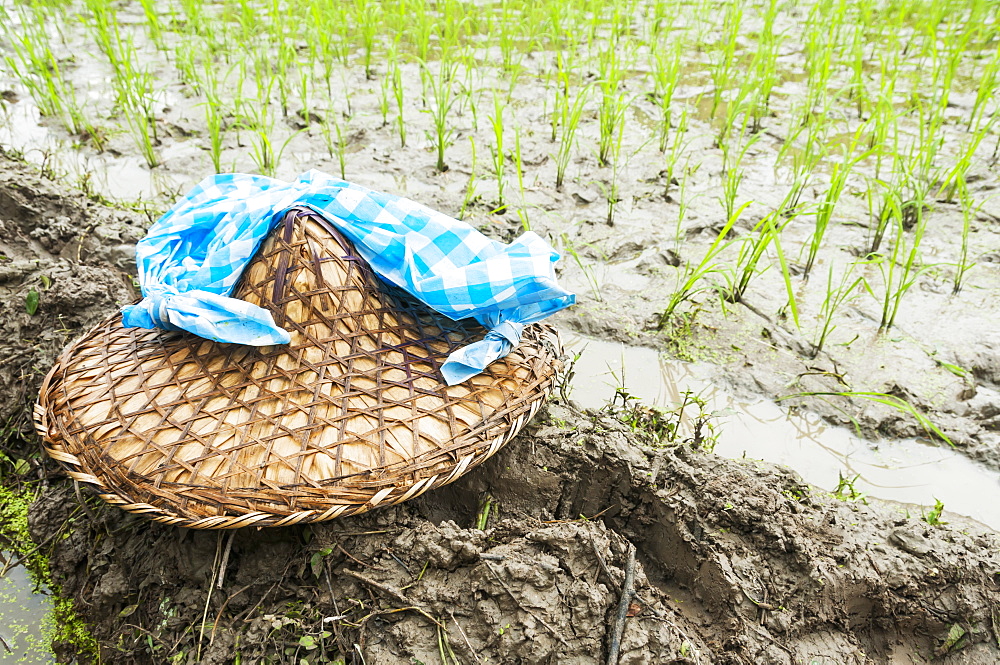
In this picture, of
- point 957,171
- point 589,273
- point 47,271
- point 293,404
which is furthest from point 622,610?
point 957,171

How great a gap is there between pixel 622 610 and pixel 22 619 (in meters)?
1.41

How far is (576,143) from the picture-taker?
3289 mm

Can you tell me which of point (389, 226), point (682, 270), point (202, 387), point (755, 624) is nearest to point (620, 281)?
point (682, 270)

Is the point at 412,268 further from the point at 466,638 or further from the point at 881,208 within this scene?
the point at 881,208

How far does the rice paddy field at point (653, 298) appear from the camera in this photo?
54.3 inches

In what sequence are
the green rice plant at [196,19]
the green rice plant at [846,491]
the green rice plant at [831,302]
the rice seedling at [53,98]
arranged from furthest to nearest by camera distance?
the green rice plant at [196,19] < the rice seedling at [53,98] < the green rice plant at [831,302] < the green rice plant at [846,491]

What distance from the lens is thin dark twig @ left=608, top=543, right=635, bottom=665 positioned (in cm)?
123

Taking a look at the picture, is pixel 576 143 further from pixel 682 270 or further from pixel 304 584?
pixel 304 584

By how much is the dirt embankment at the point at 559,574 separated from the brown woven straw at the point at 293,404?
0.56 feet

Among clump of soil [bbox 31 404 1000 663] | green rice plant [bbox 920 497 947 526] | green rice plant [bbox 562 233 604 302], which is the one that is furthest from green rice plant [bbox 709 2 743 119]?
clump of soil [bbox 31 404 1000 663]

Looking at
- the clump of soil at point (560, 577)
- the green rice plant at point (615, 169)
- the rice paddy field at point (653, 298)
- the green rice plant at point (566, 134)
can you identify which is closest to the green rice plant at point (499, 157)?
the rice paddy field at point (653, 298)

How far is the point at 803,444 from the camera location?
6.39 ft

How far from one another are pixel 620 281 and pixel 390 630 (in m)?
1.63

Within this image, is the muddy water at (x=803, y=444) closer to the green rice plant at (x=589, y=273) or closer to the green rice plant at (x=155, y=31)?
the green rice plant at (x=589, y=273)
